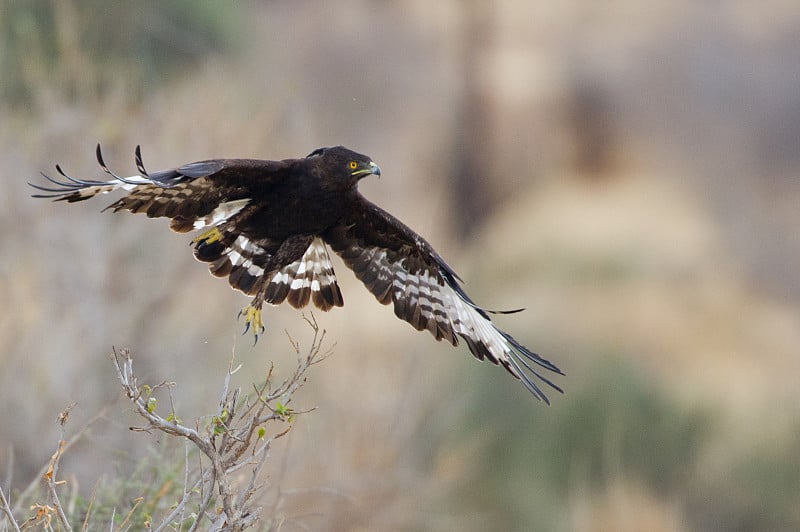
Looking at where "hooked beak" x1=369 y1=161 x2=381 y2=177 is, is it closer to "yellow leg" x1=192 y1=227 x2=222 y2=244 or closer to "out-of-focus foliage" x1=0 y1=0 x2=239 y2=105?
"yellow leg" x1=192 y1=227 x2=222 y2=244

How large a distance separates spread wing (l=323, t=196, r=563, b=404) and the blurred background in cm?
100

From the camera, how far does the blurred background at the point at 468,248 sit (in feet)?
41.3

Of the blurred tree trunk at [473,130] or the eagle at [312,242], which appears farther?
the blurred tree trunk at [473,130]


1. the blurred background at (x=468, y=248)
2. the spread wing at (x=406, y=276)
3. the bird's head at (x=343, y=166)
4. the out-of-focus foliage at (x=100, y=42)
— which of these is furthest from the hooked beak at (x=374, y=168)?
the out-of-focus foliage at (x=100, y=42)

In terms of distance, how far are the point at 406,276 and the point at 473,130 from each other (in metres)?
22.4

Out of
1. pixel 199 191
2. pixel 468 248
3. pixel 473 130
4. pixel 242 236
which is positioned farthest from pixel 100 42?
pixel 473 130

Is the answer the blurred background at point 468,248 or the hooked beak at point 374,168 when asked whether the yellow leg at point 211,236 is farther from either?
the blurred background at point 468,248

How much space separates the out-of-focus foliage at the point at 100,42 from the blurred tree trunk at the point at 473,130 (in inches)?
387

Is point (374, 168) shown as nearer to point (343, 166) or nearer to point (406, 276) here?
point (343, 166)

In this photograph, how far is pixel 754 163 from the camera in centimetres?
2491

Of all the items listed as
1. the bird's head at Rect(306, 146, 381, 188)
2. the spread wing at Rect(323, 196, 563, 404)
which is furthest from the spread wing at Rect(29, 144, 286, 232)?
the spread wing at Rect(323, 196, 563, 404)

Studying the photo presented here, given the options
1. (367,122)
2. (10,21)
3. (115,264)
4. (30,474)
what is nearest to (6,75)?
(10,21)

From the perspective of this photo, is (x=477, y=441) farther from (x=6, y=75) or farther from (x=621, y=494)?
(x=6, y=75)

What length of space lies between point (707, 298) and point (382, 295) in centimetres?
1609
